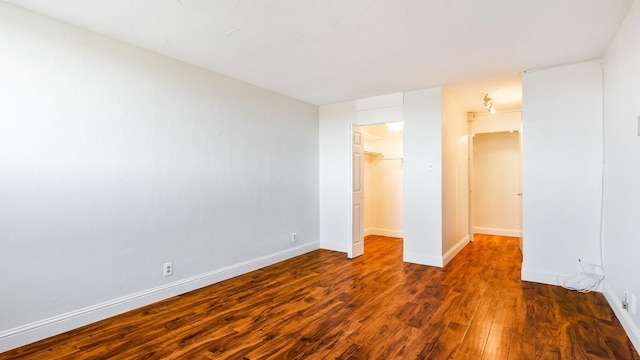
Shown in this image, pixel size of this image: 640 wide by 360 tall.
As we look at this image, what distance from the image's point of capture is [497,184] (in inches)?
254

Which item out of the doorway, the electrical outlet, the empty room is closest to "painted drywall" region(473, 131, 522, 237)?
the doorway

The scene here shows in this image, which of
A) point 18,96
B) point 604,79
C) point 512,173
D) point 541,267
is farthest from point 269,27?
point 512,173

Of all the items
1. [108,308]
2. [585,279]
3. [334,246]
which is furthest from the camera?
A: [334,246]

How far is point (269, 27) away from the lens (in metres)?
2.50

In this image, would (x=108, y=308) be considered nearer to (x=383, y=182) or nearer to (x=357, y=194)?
(x=357, y=194)

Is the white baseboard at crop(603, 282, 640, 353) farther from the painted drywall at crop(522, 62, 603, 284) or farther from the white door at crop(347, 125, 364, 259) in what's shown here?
the white door at crop(347, 125, 364, 259)

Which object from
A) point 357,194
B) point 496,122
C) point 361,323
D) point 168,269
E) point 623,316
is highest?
point 496,122

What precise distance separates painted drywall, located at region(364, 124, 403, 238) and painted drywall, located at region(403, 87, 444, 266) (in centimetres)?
193

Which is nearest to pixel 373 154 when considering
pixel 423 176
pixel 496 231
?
pixel 423 176

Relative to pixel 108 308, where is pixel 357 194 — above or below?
above

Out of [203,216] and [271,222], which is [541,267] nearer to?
[271,222]

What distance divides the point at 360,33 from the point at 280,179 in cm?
244

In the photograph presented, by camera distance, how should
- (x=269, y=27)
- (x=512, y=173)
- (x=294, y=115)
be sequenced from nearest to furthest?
1. (x=269, y=27)
2. (x=294, y=115)
3. (x=512, y=173)

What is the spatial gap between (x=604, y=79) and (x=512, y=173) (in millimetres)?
3533
